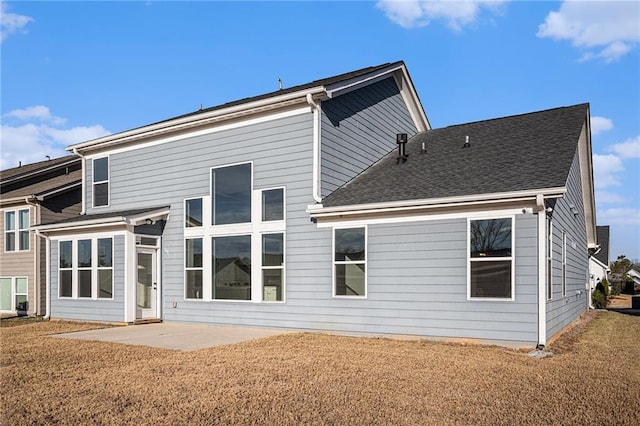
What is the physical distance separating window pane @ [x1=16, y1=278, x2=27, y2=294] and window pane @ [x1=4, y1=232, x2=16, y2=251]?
1279mm

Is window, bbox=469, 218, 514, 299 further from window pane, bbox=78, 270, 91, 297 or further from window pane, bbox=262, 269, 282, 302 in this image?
window pane, bbox=78, 270, 91, 297

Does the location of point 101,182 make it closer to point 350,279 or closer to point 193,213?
point 193,213

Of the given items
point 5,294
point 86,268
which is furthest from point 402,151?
point 5,294

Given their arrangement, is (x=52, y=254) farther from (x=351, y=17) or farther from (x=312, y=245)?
(x=351, y=17)

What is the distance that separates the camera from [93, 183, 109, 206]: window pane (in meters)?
16.5

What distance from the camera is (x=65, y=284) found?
52.3 feet

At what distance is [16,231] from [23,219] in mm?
567

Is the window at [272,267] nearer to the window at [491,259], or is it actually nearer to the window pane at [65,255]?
the window at [491,259]

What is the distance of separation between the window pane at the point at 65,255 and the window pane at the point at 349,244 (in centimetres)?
905

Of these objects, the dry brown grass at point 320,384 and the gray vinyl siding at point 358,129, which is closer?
the dry brown grass at point 320,384

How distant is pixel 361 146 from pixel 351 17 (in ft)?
11.1

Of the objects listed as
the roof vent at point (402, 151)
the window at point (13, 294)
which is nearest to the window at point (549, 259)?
the roof vent at point (402, 151)

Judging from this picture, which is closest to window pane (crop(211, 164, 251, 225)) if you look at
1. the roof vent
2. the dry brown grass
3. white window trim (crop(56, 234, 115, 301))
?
white window trim (crop(56, 234, 115, 301))

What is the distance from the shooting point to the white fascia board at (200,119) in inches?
484
